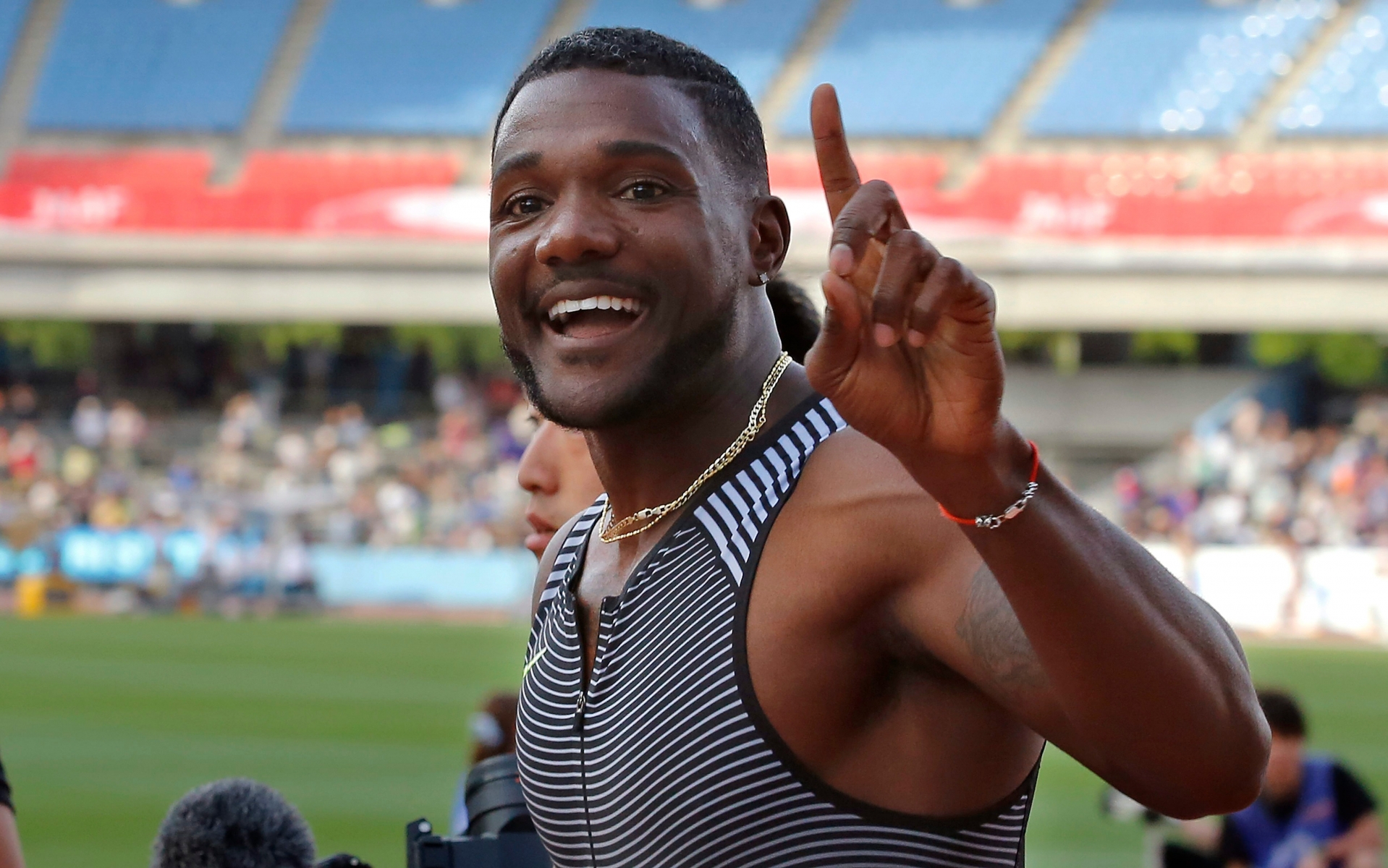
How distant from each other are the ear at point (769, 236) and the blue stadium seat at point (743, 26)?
25110 millimetres

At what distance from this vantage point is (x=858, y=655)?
1.59 meters

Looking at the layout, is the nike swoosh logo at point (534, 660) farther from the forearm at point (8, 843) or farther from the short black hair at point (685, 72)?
the forearm at point (8, 843)

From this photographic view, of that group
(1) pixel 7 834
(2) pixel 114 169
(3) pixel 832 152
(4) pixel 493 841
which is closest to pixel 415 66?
(2) pixel 114 169

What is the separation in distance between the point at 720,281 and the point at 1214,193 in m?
23.5

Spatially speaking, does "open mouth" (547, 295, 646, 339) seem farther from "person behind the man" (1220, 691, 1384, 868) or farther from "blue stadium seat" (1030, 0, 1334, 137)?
"blue stadium seat" (1030, 0, 1334, 137)

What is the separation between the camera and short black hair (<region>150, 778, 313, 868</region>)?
2.47 metres

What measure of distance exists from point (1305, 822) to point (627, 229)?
436cm

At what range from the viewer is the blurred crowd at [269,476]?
20859mm

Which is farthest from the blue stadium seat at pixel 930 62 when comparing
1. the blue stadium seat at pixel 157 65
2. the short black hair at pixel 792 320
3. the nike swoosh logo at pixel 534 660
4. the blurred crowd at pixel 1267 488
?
the nike swoosh logo at pixel 534 660

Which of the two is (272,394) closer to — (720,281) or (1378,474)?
(1378,474)

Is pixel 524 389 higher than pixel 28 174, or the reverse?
pixel 28 174

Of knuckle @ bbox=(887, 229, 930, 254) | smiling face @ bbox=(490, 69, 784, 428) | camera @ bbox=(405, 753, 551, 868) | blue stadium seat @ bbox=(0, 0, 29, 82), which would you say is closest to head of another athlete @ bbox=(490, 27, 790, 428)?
smiling face @ bbox=(490, 69, 784, 428)

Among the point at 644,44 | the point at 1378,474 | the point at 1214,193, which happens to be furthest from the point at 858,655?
the point at 1214,193

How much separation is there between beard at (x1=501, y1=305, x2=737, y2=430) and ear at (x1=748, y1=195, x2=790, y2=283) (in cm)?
8
